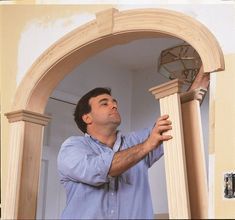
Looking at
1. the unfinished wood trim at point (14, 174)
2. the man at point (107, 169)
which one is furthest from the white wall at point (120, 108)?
the man at point (107, 169)

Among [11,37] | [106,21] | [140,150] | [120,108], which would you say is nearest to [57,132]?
[120,108]

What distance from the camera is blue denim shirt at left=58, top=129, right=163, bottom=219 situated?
1.65 meters

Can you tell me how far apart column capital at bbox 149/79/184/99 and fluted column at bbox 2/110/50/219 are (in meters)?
0.61

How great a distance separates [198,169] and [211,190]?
0.10 metres

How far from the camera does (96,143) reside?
1.79 meters

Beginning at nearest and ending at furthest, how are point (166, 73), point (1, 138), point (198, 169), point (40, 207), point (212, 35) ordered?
point (198, 169) → point (212, 35) → point (1, 138) → point (166, 73) → point (40, 207)

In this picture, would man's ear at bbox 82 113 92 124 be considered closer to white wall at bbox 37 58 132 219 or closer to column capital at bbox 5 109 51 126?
column capital at bbox 5 109 51 126

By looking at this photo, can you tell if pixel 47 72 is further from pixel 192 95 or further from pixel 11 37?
pixel 192 95

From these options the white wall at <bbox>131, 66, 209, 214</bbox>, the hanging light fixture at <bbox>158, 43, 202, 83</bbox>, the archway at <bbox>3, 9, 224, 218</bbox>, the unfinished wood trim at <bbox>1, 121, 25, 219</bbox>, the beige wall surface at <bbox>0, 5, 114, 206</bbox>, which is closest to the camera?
the archway at <bbox>3, 9, 224, 218</bbox>

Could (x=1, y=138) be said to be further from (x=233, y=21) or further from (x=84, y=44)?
(x=233, y=21)

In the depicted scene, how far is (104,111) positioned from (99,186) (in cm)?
26

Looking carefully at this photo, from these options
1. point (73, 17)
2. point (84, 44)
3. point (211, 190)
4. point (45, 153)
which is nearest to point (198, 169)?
point (211, 190)

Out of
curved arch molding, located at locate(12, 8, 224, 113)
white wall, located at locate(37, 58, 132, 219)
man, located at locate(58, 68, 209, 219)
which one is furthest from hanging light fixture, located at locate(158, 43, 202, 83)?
white wall, located at locate(37, 58, 132, 219)

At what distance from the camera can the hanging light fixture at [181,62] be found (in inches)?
89.1
